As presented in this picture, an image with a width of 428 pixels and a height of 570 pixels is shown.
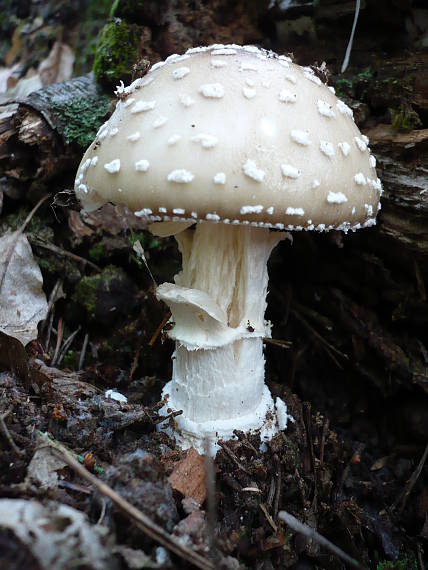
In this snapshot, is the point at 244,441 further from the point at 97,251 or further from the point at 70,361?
the point at 97,251

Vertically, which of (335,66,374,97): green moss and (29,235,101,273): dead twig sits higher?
(335,66,374,97): green moss

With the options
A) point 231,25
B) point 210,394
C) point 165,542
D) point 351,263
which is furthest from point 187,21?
point 165,542

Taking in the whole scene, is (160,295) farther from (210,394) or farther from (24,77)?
(24,77)

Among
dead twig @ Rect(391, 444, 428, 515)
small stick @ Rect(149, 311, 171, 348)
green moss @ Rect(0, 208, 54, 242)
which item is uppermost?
green moss @ Rect(0, 208, 54, 242)

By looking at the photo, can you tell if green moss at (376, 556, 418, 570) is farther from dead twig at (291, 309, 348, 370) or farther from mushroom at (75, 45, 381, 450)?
dead twig at (291, 309, 348, 370)

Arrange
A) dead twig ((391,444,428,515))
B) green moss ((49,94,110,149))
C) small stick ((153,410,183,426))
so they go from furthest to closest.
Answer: green moss ((49,94,110,149)) < dead twig ((391,444,428,515)) < small stick ((153,410,183,426))

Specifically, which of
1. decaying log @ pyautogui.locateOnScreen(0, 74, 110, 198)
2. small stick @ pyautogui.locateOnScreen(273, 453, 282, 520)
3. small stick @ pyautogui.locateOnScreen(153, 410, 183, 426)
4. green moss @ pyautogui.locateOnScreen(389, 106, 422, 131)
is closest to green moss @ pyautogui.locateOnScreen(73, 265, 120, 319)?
decaying log @ pyautogui.locateOnScreen(0, 74, 110, 198)
